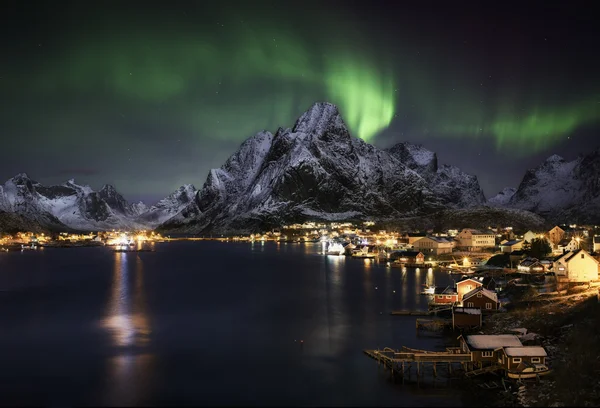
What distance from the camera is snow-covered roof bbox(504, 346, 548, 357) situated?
90.1ft

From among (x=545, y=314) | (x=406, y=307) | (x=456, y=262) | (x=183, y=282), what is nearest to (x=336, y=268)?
(x=456, y=262)

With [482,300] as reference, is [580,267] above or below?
above

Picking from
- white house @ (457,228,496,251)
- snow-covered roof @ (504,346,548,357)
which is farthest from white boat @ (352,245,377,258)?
snow-covered roof @ (504,346,548,357)

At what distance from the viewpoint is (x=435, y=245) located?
348 ft

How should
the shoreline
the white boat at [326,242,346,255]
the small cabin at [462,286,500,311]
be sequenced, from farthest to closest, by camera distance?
the white boat at [326,242,346,255]
the small cabin at [462,286,500,311]
the shoreline

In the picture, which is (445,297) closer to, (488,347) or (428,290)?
(428,290)

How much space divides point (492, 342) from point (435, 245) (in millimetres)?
78187

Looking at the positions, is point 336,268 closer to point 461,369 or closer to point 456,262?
point 456,262

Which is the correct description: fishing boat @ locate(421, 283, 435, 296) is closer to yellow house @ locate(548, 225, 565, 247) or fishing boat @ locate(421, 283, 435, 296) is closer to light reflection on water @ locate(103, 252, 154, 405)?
light reflection on water @ locate(103, 252, 154, 405)

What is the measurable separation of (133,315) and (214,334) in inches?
526

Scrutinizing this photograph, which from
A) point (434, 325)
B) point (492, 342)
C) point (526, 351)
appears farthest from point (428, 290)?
point (526, 351)

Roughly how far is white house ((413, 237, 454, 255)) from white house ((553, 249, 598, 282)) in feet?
168

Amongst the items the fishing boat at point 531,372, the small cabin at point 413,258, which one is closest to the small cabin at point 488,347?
the fishing boat at point 531,372

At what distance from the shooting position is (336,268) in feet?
318
